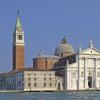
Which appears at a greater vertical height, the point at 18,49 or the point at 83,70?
the point at 18,49

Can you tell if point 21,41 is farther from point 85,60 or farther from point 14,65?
point 85,60

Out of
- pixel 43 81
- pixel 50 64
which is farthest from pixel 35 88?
pixel 50 64

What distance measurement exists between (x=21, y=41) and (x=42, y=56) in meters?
5.44

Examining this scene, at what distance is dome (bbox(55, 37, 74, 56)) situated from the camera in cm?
11544

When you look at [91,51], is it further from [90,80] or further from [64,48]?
[64,48]

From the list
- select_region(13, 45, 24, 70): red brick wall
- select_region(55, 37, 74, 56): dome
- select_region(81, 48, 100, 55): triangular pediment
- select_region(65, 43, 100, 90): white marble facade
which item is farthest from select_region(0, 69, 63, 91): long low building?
select_region(55, 37, 74, 56): dome

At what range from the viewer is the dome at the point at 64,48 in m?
115

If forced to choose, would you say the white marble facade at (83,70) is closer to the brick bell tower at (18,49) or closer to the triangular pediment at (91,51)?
the triangular pediment at (91,51)

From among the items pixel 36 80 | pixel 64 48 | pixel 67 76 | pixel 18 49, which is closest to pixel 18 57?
pixel 18 49

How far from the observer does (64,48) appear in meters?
116

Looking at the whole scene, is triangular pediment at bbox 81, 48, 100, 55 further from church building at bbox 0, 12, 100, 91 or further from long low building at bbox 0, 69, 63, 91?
long low building at bbox 0, 69, 63, 91

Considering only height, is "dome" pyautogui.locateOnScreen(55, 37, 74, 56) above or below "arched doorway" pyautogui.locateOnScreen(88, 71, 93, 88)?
above

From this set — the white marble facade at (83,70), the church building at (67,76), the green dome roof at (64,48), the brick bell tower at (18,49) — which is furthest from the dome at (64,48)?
the white marble facade at (83,70)

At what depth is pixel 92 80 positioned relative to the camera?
322 ft
